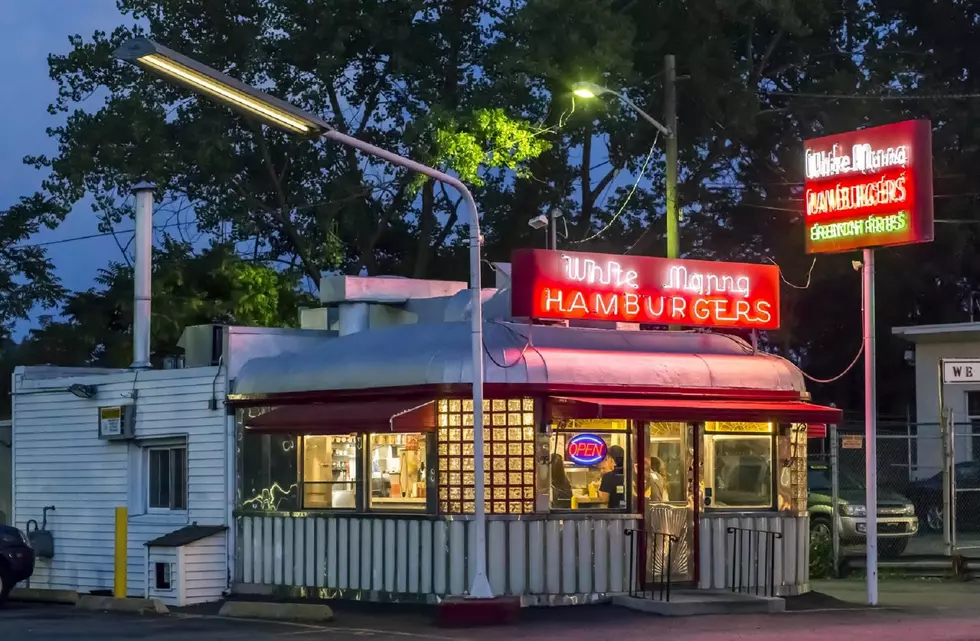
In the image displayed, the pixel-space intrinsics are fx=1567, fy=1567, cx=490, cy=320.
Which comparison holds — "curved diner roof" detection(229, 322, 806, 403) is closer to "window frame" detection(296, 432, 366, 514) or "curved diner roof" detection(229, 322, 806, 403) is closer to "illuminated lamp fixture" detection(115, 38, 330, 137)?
"window frame" detection(296, 432, 366, 514)

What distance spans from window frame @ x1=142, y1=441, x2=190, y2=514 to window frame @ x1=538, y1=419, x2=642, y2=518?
5554 mm

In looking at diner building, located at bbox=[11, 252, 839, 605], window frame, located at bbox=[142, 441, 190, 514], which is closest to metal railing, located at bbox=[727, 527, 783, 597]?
diner building, located at bbox=[11, 252, 839, 605]

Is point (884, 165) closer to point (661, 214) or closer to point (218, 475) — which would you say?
point (218, 475)

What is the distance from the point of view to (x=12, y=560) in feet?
67.7

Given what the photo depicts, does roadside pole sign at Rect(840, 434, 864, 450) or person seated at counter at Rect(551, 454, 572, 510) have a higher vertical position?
roadside pole sign at Rect(840, 434, 864, 450)

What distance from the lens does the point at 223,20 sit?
37250 mm

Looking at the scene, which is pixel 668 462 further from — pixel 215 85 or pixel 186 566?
pixel 215 85

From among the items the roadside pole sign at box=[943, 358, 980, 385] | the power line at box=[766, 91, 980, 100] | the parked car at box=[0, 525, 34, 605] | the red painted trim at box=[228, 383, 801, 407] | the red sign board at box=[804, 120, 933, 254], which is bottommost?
the parked car at box=[0, 525, 34, 605]

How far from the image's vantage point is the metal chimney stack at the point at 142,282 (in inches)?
930

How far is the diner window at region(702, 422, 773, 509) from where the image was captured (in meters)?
19.9

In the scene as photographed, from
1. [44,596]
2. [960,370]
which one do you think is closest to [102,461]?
[44,596]

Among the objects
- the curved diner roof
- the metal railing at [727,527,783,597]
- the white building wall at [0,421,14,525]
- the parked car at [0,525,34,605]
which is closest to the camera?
the curved diner roof

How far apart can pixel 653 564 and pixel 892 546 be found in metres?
8.60

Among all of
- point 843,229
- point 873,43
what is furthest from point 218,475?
A: point 873,43
